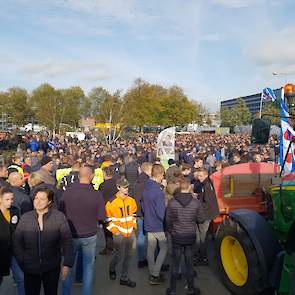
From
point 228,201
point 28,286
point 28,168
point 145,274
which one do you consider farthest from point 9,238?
point 28,168

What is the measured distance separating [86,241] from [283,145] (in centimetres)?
335

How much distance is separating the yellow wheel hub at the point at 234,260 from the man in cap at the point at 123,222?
1.30 meters

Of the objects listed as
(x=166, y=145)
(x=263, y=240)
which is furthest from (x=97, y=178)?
(x=166, y=145)

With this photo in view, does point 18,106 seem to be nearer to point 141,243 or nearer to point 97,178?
point 97,178

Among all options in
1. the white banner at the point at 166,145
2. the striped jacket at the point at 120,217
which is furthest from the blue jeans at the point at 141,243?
the white banner at the point at 166,145

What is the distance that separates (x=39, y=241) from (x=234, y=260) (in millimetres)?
2722

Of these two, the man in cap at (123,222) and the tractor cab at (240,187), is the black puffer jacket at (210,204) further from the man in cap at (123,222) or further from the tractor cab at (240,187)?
the man in cap at (123,222)

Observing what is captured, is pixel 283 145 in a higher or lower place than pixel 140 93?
lower

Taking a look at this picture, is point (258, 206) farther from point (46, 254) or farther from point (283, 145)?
point (46, 254)

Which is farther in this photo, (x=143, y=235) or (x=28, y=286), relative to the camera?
(x=143, y=235)

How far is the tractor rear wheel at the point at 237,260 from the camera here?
4363 millimetres

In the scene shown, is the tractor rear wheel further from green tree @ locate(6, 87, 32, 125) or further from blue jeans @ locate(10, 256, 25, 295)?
green tree @ locate(6, 87, 32, 125)

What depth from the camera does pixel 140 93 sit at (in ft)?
200

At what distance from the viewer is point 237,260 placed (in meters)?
5.03
